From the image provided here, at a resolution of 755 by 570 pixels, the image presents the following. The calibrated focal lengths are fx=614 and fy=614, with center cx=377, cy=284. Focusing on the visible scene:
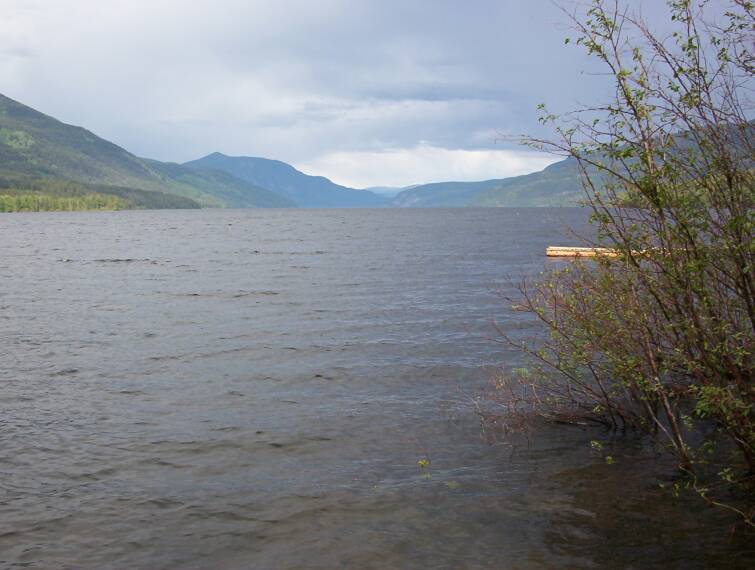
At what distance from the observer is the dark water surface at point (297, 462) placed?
9.80m

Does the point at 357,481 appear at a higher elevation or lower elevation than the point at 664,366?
lower

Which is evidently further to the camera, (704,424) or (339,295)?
(339,295)

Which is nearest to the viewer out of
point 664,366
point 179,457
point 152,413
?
point 664,366

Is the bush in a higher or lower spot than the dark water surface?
higher

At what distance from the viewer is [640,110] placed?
925cm

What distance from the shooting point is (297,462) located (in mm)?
13414

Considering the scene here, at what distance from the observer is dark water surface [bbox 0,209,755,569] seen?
980 centimetres

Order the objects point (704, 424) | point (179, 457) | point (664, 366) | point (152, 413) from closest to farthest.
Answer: point (664, 366) → point (179, 457) → point (704, 424) → point (152, 413)

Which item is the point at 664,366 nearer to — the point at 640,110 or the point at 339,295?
the point at 640,110

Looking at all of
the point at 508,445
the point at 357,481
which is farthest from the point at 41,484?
the point at 508,445

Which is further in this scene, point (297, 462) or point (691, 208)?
point (297, 462)

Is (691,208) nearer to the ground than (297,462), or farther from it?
farther from it

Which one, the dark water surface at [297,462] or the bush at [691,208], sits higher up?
the bush at [691,208]

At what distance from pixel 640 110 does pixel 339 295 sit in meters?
28.7
